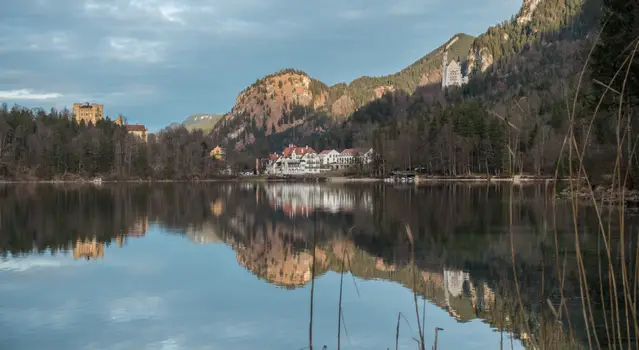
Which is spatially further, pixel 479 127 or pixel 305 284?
pixel 479 127

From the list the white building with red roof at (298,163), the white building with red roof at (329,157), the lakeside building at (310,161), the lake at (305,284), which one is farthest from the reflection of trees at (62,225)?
the white building with red roof at (329,157)

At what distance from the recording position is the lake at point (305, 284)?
10.2 m

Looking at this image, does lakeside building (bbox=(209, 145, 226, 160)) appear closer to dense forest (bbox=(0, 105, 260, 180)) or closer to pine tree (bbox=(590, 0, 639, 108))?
dense forest (bbox=(0, 105, 260, 180))

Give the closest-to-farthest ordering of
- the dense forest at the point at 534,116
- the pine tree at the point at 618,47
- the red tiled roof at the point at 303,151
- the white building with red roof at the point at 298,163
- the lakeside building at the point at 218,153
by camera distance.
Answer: the dense forest at the point at 534,116
the pine tree at the point at 618,47
the lakeside building at the point at 218,153
the white building with red roof at the point at 298,163
the red tiled roof at the point at 303,151

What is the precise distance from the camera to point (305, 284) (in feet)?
51.2

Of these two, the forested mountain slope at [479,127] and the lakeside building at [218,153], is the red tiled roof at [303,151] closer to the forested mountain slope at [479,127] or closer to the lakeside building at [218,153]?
the forested mountain slope at [479,127]

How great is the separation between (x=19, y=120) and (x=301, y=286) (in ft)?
429

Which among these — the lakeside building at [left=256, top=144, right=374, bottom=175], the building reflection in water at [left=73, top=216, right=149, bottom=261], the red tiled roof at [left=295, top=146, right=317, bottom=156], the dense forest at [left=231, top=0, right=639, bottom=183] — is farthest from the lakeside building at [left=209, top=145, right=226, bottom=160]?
the building reflection in water at [left=73, top=216, right=149, bottom=261]

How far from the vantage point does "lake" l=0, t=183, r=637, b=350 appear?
1018 centimetres

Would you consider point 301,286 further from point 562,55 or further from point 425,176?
point 562,55

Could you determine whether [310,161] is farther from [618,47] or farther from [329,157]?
[618,47]

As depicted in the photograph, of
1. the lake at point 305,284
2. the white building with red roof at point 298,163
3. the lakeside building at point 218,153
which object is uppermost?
the lakeside building at point 218,153

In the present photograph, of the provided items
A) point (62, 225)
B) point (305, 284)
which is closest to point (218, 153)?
point (62, 225)

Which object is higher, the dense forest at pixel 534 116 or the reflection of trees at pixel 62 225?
the dense forest at pixel 534 116
